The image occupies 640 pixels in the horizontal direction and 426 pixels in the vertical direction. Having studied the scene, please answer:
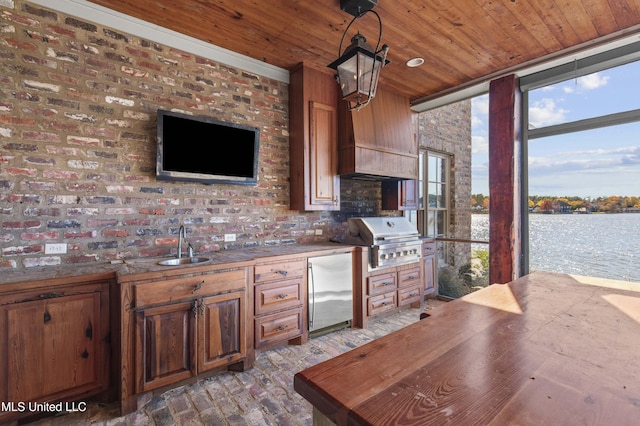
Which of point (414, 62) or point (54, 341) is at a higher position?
point (414, 62)

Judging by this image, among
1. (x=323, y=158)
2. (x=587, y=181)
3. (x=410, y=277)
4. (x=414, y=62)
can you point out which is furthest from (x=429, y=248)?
(x=414, y=62)

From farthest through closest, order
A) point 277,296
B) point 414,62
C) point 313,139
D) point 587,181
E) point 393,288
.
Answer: point 393,288
point 313,139
point 414,62
point 587,181
point 277,296

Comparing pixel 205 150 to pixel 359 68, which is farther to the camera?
pixel 205 150

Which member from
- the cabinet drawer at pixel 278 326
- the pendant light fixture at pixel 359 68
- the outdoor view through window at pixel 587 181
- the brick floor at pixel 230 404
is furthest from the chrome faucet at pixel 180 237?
the outdoor view through window at pixel 587 181

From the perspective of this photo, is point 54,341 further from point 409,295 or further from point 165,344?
point 409,295

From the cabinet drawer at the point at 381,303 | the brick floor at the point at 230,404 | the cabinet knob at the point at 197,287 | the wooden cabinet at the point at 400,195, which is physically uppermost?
the wooden cabinet at the point at 400,195

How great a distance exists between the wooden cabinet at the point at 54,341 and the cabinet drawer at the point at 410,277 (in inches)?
112

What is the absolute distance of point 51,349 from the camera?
→ 1.77 metres

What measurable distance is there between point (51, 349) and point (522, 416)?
7.64 feet

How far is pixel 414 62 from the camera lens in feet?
10.2

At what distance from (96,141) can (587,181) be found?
14.4 ft

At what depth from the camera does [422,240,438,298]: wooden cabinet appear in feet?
13.0

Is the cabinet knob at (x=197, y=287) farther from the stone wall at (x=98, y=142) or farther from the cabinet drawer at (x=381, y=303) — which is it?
the cabinet drawer at (x=381, y=303)

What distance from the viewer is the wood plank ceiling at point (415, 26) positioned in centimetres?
225
